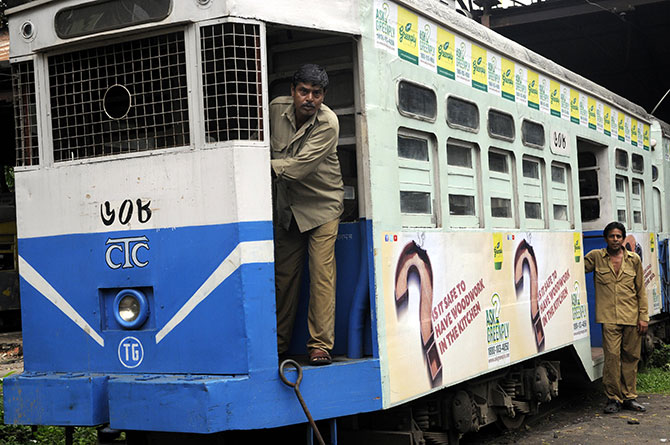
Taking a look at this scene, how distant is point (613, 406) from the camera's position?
8477 mm

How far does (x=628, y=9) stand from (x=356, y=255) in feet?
37.2

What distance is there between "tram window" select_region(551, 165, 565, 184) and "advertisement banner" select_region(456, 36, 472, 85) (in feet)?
6.27

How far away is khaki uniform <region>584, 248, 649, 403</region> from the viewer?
28.0 feet

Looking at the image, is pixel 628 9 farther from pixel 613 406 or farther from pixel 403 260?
pixel 403 260

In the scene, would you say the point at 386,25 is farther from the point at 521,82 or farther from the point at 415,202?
the point at 521,82

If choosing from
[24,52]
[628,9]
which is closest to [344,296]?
[24,52]

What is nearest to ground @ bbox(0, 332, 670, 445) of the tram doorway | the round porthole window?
the tram doorway

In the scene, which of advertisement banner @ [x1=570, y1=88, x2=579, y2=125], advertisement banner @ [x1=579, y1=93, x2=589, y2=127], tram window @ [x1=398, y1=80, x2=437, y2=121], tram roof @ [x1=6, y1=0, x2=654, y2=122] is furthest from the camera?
advertisement banner @ [x1=579, y1=93, x2=589, y2=127]

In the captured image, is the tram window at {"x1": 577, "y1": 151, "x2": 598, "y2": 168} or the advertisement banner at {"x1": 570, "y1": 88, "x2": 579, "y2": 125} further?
the tram window at {"x1": 577, "y1": 151, "x2": 598, "y2": 168}

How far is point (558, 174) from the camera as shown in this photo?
8094mm

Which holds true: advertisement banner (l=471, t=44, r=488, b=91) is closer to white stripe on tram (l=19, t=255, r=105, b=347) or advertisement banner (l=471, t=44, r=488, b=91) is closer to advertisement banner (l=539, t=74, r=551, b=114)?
advertisement banner (l=539, t=74, r=551, b=114)

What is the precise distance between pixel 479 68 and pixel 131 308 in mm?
3198

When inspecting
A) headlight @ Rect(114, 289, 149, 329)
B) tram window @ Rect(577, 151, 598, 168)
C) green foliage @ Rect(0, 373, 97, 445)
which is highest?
tram window @ Rect(577, 151, 598, 168)

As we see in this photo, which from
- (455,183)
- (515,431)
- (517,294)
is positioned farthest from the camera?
(515,431)
